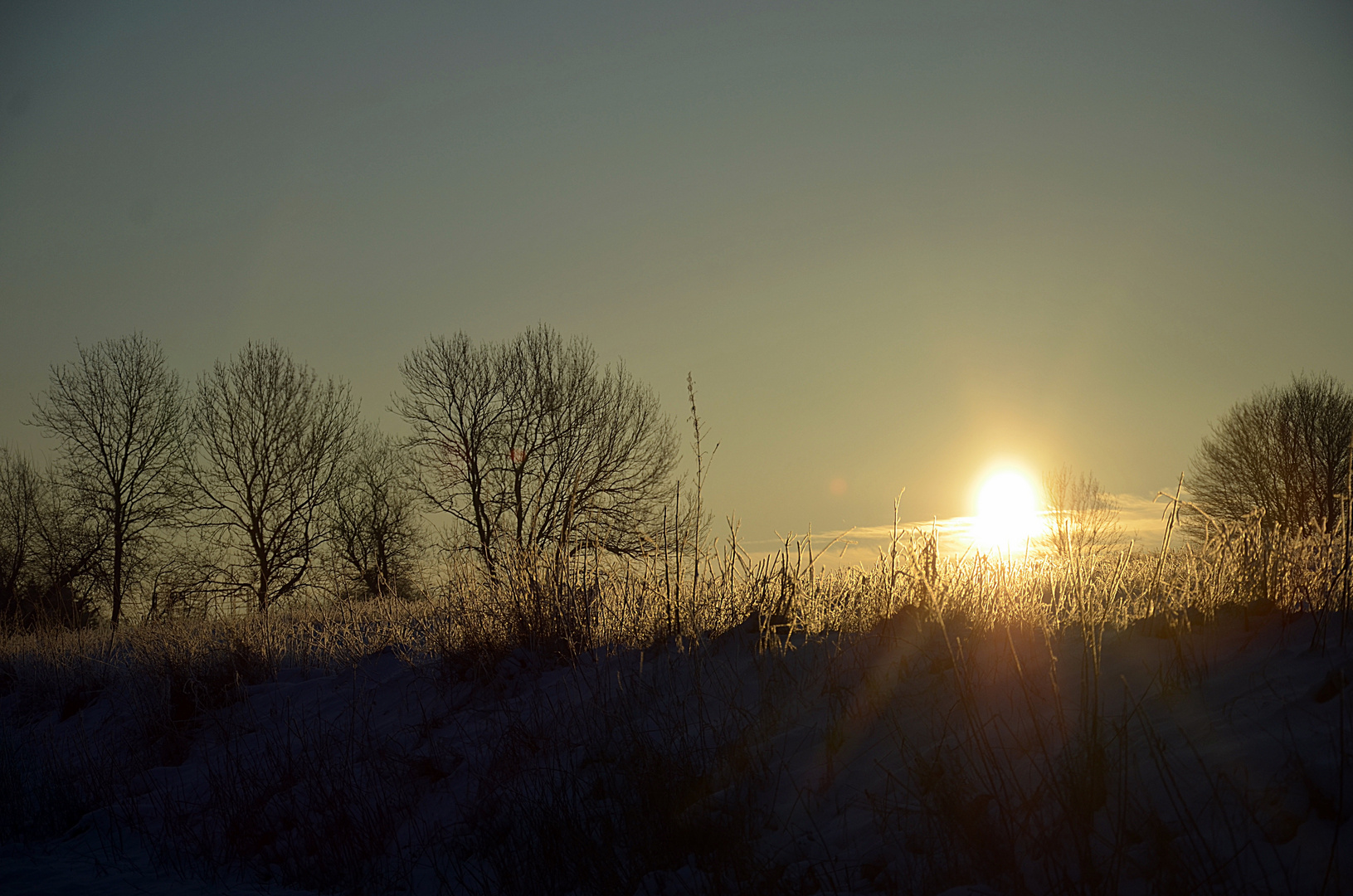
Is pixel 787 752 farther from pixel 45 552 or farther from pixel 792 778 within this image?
pixel 45 552

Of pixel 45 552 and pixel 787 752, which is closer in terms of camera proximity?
pixel 787 752

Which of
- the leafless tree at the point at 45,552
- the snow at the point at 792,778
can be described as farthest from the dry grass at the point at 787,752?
the leafless tree at the point at 45,552

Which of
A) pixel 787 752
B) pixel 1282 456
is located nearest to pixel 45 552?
pixel 787 752

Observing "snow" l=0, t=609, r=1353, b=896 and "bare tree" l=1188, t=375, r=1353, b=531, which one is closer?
"snow" l=0, t=609, r=1353, b=896

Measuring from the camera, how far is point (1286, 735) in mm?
2621

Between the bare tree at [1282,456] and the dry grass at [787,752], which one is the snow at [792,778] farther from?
the bare tree at [1282,456]

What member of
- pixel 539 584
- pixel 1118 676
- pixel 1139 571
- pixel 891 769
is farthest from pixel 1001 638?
pixel 539 584

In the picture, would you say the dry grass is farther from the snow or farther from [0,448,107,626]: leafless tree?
[0,448,107,626]: leafless tree

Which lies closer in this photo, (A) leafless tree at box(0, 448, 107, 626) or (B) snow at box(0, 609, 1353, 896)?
(B) snow at box(0, 609, 1353, 896)

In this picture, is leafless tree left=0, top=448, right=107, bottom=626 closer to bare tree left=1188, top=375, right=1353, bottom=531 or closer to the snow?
the snow

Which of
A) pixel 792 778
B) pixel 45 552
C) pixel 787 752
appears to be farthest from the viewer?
pixel 45 552

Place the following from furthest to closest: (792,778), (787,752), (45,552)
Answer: (45,552)
(787,752)
(792,778)

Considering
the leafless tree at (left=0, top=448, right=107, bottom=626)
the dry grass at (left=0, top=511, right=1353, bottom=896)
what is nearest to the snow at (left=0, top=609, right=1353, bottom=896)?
the dry grass at (left=0, top=511, right=1353, bottom=896)

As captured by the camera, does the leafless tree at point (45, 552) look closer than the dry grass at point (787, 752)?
No
